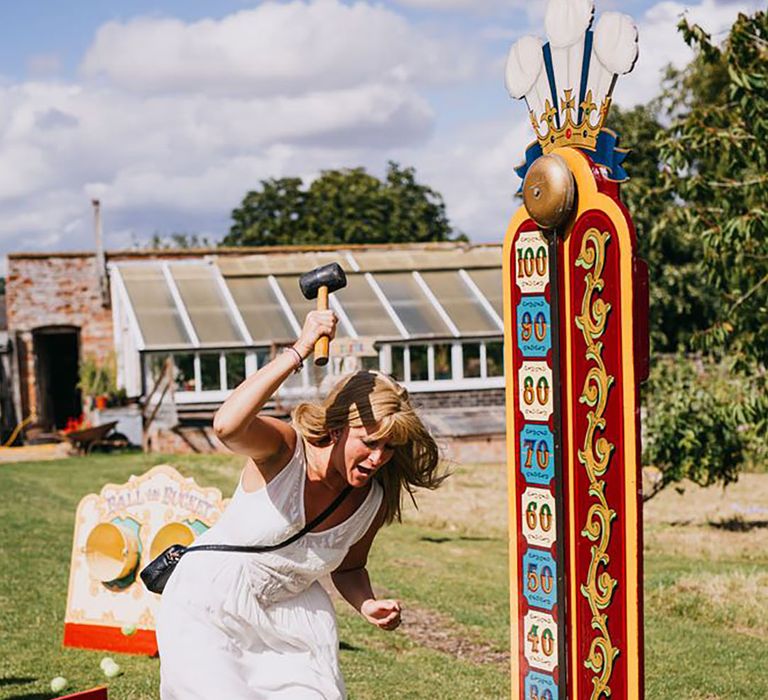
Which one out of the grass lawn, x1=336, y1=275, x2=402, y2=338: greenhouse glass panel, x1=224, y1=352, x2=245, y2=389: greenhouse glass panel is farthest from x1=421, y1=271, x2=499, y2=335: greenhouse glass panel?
the grass lawn

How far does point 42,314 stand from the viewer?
86.8ft

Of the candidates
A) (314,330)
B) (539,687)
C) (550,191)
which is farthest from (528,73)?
(539,687)

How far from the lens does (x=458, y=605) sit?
342 inches

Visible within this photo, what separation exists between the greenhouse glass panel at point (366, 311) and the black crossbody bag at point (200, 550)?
18.2 metres

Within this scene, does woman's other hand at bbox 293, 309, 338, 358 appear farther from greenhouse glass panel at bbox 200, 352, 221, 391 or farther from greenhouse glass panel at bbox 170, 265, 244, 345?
greenhouse glass panel at bbox 200, 352, 221, 391

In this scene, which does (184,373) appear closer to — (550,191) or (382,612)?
(550,191)

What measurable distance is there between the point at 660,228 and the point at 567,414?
27.5ft

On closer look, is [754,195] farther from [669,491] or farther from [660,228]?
[669,491]

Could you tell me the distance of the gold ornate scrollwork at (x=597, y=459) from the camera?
394 centimetres

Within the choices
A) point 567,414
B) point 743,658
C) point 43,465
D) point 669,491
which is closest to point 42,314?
point 43,465

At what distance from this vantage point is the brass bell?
4.05 m

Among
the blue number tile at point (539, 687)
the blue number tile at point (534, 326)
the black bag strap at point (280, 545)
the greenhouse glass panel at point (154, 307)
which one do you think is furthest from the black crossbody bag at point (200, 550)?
the greenhouse glass panel at point (154, 307)

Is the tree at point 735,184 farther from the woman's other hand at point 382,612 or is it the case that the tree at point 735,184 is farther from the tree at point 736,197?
the woman's other hand at point 382,612

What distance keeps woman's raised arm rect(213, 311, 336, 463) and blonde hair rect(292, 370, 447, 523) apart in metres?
0.09
